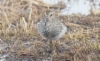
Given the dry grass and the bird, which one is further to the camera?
the dry grass

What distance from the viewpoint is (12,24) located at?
9172 mm

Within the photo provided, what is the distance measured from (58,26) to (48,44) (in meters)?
0.68

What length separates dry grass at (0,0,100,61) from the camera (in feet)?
23.0

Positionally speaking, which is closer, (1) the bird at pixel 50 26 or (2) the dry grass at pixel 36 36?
(1) the bird at pixel 50 26

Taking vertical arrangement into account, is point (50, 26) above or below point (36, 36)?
above

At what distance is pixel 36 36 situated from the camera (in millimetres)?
8219

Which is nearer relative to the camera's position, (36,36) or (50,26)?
(50,26)

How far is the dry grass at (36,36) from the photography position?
7000 mm

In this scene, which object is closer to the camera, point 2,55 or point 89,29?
point 2,55

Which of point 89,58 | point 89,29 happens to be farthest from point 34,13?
point 89,58

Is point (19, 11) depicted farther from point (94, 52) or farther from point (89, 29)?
point (94, 52)

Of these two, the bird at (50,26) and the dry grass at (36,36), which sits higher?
the bird at (50,26)

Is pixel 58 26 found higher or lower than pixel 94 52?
higher

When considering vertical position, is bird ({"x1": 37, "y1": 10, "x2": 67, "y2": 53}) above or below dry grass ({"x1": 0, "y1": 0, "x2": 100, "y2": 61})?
above
